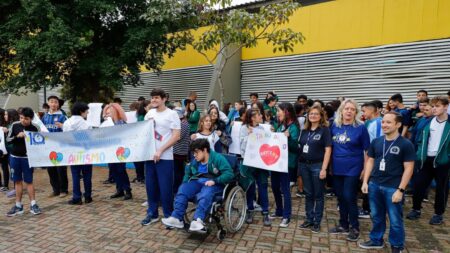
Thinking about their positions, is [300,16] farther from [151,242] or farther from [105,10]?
[151,242]

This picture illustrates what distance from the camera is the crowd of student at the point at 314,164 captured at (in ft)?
13.1

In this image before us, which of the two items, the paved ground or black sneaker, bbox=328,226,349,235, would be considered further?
black sneaker, bbox=328,226,349,235

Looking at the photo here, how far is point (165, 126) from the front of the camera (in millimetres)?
5062

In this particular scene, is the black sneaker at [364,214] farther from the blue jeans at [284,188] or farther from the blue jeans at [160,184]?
the blue jeans at [160,184]

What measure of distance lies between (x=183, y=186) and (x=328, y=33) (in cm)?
794

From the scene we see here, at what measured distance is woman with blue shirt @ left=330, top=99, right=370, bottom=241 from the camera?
14.4 feet

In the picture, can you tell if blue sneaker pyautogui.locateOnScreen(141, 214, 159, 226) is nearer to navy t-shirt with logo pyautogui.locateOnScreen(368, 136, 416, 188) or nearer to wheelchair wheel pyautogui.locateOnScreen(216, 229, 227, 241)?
wheelchair wheel pyautogui.locateOnScreen(216, 229, 227, 241)

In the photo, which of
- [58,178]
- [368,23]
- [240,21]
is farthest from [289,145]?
[368,23]

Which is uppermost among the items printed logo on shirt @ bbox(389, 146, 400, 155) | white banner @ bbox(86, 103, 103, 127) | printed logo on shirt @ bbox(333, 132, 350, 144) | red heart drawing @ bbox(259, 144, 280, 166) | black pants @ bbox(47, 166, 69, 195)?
white banner @ bbox(86, 103, 103, 127)

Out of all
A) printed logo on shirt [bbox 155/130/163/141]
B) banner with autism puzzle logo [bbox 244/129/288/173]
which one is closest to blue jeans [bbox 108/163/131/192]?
printed logo on shirt [bbox 155/130/163/141]

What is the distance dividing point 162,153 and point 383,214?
3.04 m

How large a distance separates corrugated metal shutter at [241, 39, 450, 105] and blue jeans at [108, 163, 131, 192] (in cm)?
683

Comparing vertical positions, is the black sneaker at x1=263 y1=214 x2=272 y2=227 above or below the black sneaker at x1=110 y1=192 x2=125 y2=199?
above

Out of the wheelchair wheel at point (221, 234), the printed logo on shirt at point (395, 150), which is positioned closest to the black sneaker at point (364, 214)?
the printed logo on shirt at point (395, 150)
